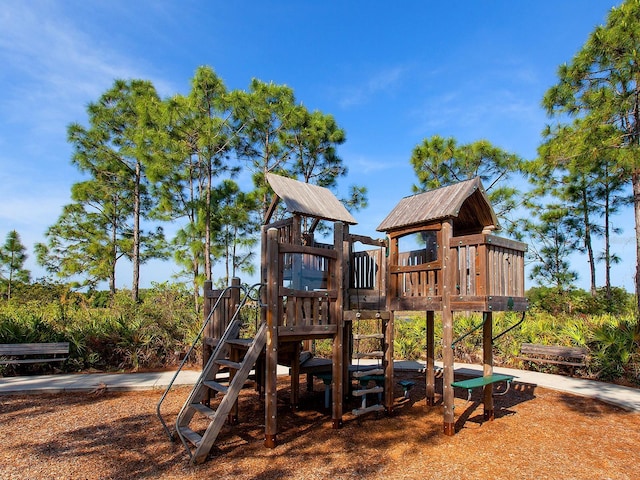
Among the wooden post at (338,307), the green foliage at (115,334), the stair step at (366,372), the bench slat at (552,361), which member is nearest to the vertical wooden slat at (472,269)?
the wooden post at (338,307)

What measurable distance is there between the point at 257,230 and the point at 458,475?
1736 centimetres

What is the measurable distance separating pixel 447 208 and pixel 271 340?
3.38 metres

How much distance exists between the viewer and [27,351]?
32.3 ft

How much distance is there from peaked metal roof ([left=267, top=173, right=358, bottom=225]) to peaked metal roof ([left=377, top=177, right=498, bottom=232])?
4.69 feet

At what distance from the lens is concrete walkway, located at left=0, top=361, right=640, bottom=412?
8188mm

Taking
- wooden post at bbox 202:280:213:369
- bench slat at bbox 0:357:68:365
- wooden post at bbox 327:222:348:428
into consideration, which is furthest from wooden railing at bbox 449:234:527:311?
bench slat at bbox 0:357:68:365

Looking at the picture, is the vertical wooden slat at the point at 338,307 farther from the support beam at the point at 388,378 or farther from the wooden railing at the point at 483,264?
→ the wooden railing at the point at 483,264

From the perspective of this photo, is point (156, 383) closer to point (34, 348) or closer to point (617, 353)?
point (34, 348)

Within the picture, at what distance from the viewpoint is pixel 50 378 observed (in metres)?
9.55

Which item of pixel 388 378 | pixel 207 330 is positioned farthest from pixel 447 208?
pixel 207 330

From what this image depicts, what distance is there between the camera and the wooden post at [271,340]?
18.4 feet

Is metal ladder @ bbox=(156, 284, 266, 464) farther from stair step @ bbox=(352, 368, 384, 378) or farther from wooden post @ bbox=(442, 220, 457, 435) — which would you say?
wooden post @ bbox=(442, 220, 457, 435)

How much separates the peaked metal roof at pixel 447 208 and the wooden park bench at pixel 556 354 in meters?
4.84

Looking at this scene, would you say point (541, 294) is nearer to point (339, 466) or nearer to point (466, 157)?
point (466, 157)
